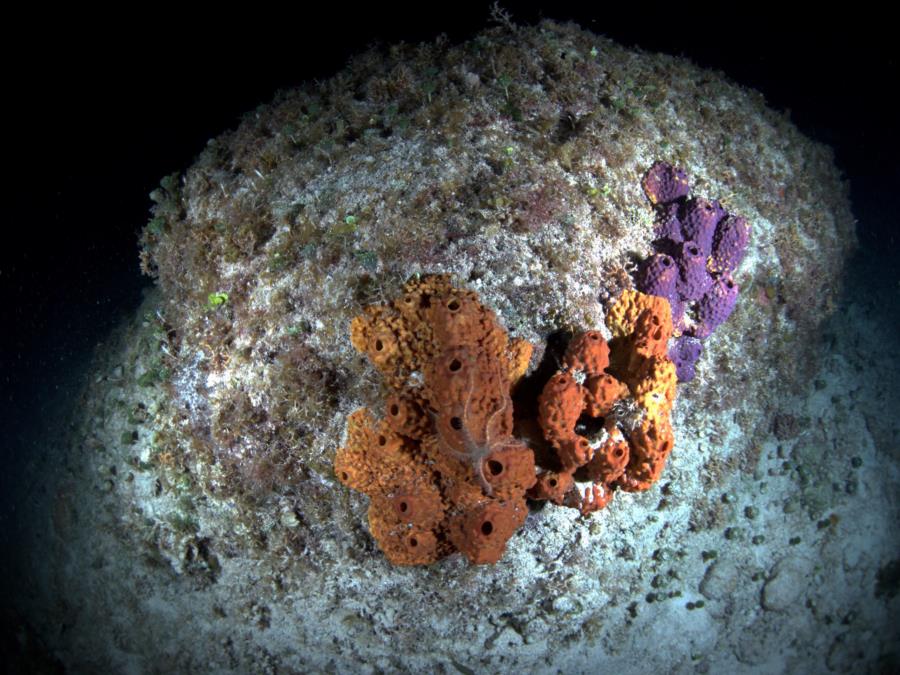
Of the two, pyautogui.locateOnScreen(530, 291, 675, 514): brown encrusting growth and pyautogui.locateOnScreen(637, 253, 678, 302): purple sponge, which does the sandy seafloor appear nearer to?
pyautogui.locateOnScreen(530, 291, 675, 514): brown encrusting growth

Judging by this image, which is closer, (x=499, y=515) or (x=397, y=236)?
(x=499, y=515)

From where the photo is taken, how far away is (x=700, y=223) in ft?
12.6

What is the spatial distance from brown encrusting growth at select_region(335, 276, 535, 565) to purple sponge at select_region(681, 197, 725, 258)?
6.52 feet

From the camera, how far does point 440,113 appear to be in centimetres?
392

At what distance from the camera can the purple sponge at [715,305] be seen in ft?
12.5

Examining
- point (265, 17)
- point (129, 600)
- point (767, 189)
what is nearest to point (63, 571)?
point (129, 600)

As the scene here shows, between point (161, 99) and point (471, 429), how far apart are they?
1615 centimetres

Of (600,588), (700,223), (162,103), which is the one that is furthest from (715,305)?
(162,103)

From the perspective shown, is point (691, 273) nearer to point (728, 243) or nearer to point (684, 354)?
point (728, 243)

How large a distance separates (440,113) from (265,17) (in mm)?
12557

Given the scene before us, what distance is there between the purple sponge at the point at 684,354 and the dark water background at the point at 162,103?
7.88 metres

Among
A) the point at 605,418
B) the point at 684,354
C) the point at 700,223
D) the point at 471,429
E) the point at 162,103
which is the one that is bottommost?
the point at 471,429

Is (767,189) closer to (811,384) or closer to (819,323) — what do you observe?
(819,323)

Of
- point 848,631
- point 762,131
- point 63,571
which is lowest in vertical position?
point 848,631
